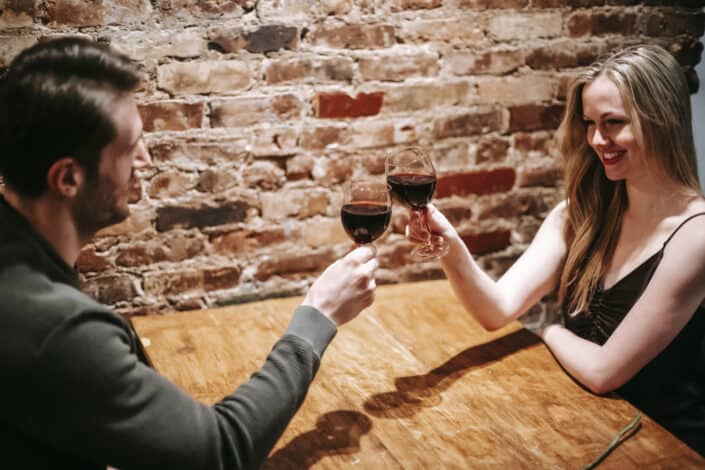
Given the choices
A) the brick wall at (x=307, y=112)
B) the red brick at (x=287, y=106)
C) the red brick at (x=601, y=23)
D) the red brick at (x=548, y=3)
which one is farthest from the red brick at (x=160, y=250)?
the red brick at (x=601, y=23)

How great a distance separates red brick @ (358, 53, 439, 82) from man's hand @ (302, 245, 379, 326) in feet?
2.97

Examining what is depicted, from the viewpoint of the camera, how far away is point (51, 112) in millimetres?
969

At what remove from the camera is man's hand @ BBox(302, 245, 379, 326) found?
1.21 m

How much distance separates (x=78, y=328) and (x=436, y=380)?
84 centimetres

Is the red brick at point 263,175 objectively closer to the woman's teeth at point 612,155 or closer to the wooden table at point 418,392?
the wooden table at point 418,392

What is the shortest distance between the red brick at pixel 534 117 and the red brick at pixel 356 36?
0.52 meters

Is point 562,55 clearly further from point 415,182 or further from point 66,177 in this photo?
point 66,177

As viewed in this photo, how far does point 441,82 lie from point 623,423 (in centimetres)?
119

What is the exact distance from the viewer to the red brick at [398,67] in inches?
79.6

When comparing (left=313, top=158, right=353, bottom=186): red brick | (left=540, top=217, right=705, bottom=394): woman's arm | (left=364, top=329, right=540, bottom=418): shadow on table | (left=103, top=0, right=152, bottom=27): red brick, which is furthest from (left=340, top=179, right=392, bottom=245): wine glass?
(left=103, top=0, right=152, bottom=27): red brick

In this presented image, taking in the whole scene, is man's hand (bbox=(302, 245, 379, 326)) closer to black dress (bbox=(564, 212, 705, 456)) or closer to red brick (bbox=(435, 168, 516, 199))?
black dress (bbox=(564, 212, 705, 456))

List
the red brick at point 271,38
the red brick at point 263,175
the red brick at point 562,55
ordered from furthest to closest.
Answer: the red brick at point 562,55 < the red brick at point 263,175 < the red brick at point 271,38

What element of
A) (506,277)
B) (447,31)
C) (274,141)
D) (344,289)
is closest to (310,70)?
(274,141)

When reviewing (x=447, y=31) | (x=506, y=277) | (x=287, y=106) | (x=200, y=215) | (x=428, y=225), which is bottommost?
(x=506, y=277)
